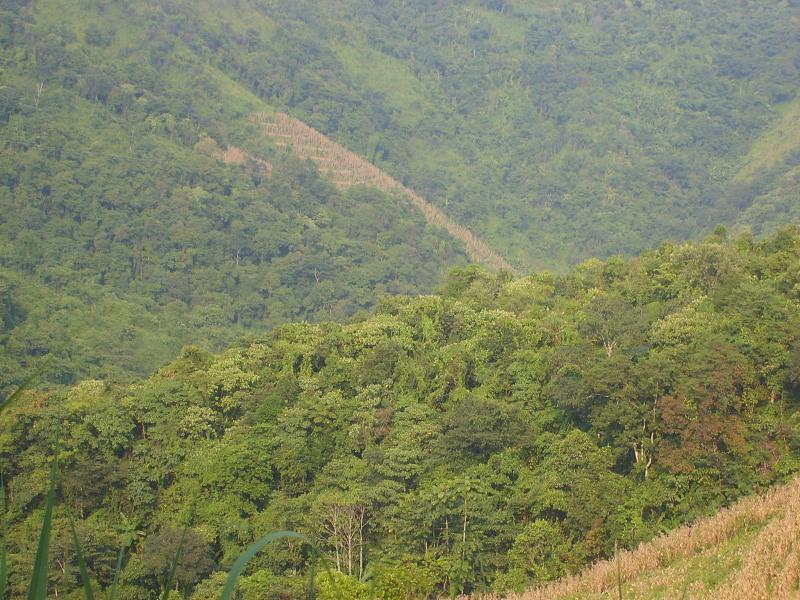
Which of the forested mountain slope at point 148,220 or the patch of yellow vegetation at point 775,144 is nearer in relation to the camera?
the forested mountain slope at point 148,220

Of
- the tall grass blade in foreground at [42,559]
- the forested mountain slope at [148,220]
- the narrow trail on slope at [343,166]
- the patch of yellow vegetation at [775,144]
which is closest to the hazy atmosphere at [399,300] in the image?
the tall grass blade in foreground at [42,559]

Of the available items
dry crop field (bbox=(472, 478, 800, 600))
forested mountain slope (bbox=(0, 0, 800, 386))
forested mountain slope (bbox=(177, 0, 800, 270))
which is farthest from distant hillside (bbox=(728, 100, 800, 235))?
dry crop field (bbox=(472, 478, 800, 600))

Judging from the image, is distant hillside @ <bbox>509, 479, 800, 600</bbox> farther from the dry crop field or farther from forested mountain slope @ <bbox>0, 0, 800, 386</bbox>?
forested mountain slope @ <bbox>0, 0, 800, 386</bbox>

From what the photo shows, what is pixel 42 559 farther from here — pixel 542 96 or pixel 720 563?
pixel 542 96

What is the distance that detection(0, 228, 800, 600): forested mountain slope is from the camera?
789 inches

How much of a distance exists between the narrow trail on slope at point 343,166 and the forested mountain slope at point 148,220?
294 centimetres

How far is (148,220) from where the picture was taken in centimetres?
7250

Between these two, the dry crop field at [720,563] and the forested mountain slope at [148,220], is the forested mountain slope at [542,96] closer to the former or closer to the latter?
the forested mountain slope at [148,220]

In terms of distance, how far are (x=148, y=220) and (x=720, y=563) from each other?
64.5 meters

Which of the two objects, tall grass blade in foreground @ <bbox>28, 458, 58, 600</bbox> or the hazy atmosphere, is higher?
tall grass blade in foreground @ <bbox>28, 458, 58, 600</bbox>

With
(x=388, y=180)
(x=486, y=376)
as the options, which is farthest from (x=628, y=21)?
(x=486, y=376)

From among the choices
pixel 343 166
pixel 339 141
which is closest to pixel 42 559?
pixel 343 166

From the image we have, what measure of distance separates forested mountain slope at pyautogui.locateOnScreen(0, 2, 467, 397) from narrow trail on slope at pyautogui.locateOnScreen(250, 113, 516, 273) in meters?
2.94

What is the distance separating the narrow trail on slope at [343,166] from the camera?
305ft
